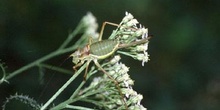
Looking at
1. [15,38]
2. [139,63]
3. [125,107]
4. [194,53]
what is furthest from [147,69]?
[125,107]

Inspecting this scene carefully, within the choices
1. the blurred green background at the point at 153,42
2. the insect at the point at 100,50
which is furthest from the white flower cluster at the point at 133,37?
the blurred green background at the point at 153,42

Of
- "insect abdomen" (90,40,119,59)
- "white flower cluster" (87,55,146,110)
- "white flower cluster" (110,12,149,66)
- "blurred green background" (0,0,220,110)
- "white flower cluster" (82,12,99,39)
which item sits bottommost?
"white flower cluster" (87,55,146,110)

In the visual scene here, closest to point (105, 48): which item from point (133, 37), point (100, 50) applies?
point (100, 50)

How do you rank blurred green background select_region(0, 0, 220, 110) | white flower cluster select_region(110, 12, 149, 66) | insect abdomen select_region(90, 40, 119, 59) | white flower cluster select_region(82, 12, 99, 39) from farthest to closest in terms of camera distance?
1. blurred green background select_region(0, 0, 220, 110)
2. white flower cluster select_region(82, 12, 99, 39)
3. white flower cluster select_region(110, 12, 149, 66)
4. insect abdomen select_region(90, 40, 119, 59)

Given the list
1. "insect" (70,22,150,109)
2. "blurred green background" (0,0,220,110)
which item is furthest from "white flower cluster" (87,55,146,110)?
"blurred green background" (0,0,220,110)

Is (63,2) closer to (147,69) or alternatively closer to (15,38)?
(15,38)

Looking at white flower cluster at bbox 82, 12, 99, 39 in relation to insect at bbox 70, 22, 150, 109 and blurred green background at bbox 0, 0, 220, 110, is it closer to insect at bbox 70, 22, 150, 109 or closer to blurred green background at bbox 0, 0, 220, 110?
blurred green background at bbox 0, 0, 220, 110
